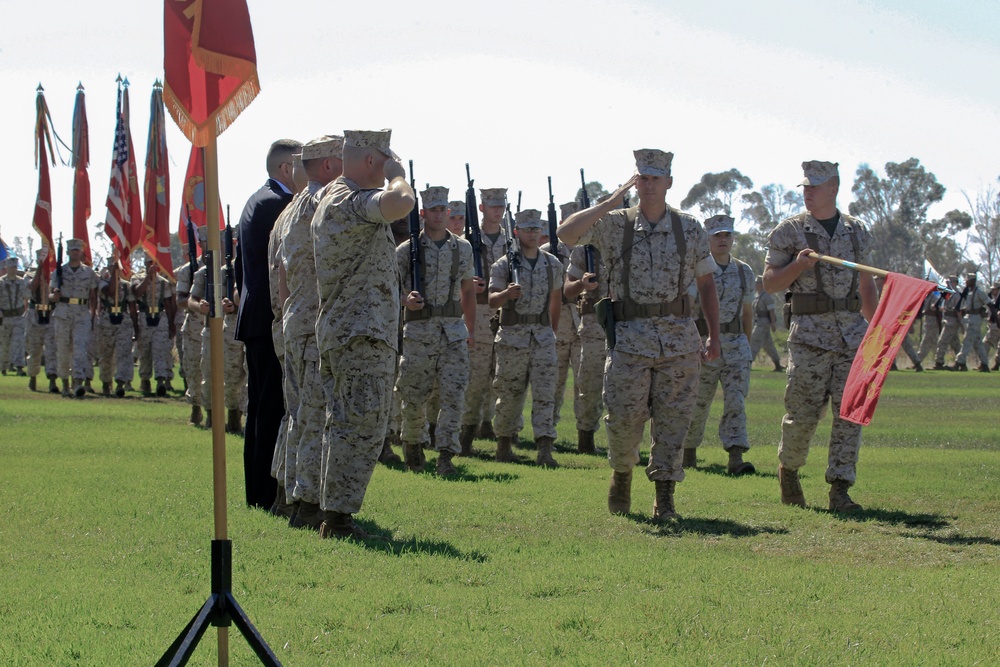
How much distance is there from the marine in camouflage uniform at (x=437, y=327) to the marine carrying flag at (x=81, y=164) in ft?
50.3

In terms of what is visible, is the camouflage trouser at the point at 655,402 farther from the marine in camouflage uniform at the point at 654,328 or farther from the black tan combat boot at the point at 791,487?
the black tan combat boot at the point at 791,487

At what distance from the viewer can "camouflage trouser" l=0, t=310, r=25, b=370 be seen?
31.1m

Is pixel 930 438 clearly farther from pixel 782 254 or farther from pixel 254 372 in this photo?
pixel 254 372

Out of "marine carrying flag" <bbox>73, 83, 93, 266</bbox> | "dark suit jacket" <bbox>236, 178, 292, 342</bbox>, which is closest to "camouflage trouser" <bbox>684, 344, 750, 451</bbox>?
"dark suit jacket" <bbox>236, 178, 292, 342</bbox>

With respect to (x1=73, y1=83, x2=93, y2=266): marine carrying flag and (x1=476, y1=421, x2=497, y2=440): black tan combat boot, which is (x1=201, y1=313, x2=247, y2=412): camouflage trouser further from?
(x1=73, y1=83, x2=93, y2=266): marine carrying flag

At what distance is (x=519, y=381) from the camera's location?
1359 cm

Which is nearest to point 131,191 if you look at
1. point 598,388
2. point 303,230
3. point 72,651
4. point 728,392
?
point 598,388

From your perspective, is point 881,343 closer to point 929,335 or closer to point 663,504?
point 663,504

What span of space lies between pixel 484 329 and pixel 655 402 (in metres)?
6.27

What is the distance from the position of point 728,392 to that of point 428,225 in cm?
349

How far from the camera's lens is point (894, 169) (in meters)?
87.6

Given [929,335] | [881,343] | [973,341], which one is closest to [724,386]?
[881,343]

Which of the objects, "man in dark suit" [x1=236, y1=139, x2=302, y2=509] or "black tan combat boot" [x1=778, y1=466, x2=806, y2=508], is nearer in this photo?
"man in dark suit" [x1=236, y1=139, x2=302, y2=509]

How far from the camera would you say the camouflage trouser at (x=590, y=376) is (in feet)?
47.4
